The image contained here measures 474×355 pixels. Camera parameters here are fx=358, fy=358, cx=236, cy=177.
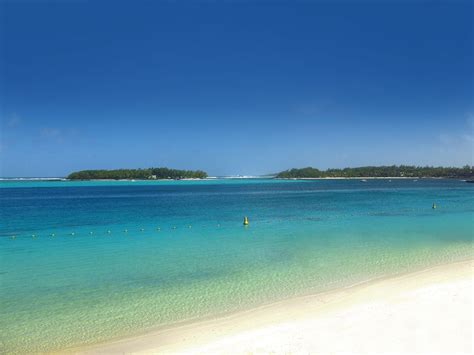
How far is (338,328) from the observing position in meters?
8.44

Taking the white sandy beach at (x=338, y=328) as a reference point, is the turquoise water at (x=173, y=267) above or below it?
below

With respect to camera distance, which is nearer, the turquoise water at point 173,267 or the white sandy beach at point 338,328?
the white sandy beach at point 338,328

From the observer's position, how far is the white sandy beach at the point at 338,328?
7.57m

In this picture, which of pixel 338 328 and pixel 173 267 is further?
pixel 173 267

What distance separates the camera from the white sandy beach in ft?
24.8

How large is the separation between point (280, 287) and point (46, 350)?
702 centimetres

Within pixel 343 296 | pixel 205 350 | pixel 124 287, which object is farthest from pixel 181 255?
pixel 205 350

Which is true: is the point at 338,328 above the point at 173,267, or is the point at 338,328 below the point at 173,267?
above

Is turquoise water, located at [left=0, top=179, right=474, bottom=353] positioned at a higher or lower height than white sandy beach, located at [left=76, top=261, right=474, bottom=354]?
lower

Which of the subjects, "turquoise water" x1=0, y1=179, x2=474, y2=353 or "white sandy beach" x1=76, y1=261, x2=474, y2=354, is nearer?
"white sandy beach" x1=76, y1=261, x2=474, y2=354

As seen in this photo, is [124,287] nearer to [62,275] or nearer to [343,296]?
[62,275]

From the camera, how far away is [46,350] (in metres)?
8.01

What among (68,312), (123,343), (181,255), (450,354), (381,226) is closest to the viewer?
(450,354)

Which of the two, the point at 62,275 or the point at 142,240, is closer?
the point at 62,275
